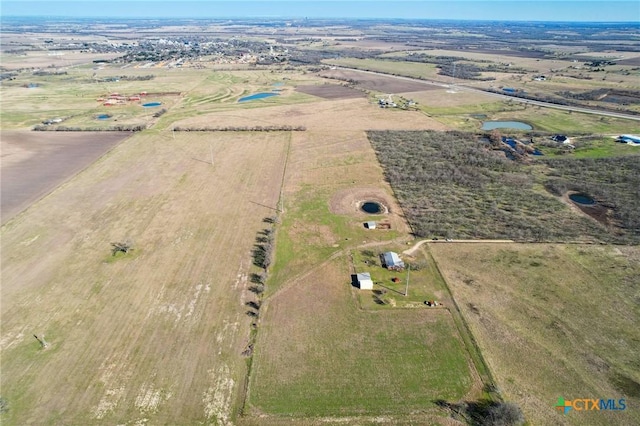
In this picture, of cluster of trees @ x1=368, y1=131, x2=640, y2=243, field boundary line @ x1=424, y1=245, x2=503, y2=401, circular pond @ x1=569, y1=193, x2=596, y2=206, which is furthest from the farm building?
circular pond @ x1=569, y1=193, x2=596, y2=206

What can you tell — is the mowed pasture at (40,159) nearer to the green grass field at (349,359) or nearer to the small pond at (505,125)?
the green grass field at (349,359)

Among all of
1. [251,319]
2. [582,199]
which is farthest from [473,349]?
[582,199]

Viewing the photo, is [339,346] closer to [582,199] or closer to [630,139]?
[582,199]

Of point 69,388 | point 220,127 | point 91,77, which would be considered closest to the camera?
point 69,388

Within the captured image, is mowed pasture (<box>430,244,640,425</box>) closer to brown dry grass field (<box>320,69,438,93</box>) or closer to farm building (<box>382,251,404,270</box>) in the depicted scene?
farm building (<box>382,251,404,270</box>)

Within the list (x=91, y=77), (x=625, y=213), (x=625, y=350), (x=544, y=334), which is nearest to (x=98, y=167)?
(x=544, y=334)

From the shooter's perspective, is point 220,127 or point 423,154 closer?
point 423,154

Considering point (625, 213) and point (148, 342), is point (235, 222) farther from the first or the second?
point (625, 213)
